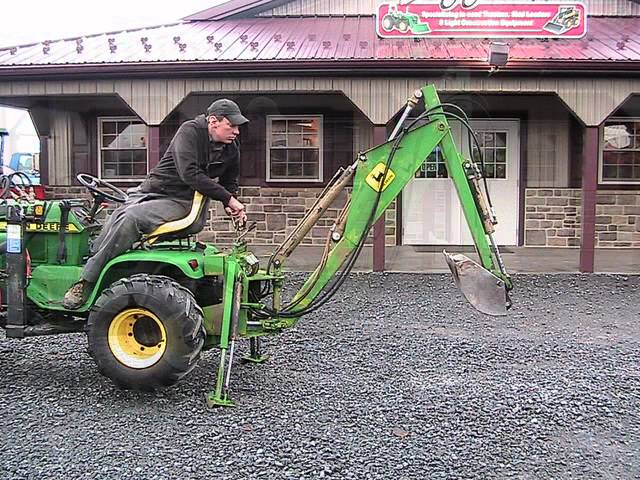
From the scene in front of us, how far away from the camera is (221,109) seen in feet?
16.5

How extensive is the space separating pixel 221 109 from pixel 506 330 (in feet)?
12.9

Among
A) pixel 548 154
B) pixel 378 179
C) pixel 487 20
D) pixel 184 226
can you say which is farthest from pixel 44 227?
pixel 548 154

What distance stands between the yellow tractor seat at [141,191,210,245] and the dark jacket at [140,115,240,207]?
0.36 feet

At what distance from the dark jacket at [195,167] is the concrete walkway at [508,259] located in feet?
18.0

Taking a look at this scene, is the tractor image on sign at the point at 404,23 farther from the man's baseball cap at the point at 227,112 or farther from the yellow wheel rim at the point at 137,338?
the yellow wheel rim at the point at 137,338

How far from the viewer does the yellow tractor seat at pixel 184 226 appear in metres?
5.05

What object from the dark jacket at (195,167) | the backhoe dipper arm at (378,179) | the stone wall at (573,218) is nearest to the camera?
the dark jacket at (195,167)

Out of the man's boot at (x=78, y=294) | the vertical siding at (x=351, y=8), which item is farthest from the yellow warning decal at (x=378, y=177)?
the vertical siding at (x=351, y=8)

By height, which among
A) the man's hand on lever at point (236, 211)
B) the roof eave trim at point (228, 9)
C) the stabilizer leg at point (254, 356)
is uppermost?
the roof eave trim at point (228, 9)

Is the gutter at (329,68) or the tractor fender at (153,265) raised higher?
the gutter at (329,68)

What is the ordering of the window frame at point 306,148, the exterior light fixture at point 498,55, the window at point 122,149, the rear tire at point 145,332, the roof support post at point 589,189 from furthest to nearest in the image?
1. the window at point 122,149
2. the window frame at point 306,148
3. the roof support post at point 589,189
4. the exterior light fixture at point 498,55
5. the rear tire at point 145,332

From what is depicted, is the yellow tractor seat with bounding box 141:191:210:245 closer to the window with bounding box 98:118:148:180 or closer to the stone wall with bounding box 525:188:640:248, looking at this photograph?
the window with bounding box 98:118:148:180

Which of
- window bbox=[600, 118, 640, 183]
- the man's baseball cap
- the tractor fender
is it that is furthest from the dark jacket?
window bbox=[600, 118, 640, 183]

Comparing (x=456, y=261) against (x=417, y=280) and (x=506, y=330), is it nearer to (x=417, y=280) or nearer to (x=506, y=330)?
(x=506, y=330)
